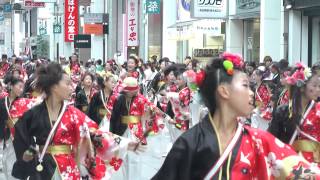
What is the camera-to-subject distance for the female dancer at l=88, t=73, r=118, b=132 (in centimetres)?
1158

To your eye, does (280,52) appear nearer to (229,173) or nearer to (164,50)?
(164,50)

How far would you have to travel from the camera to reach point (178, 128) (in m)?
12.0

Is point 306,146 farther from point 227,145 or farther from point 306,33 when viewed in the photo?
point 306,33

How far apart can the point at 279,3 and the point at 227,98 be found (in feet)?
52.3

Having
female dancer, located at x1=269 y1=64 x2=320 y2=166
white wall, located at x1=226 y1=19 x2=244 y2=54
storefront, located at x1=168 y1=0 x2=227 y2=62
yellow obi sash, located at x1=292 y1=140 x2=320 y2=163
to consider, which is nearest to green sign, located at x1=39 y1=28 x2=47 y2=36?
storefront, located at x1=168 y1=0 x2=227 y2=62

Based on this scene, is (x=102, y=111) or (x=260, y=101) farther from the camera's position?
(x=260, y=101)

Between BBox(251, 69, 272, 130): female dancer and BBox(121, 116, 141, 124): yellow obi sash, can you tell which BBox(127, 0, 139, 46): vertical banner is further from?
BBox(121, 116, 141, 124): yellow obi sash

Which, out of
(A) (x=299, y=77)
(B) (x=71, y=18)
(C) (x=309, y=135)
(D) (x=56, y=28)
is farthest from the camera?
(D) (x=56, y=28)

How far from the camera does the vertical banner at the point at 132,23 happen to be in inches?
1309

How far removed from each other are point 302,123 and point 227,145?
2642 millimetres

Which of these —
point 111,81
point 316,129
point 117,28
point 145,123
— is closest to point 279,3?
point 111,81

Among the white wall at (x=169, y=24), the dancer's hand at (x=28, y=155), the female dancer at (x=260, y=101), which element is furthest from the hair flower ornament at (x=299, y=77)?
the white wall at (x=169, y=24)

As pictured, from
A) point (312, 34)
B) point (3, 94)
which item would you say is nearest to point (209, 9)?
point (312, 34)

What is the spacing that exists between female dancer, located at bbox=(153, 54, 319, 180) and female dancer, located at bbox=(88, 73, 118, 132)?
7.76 meters
